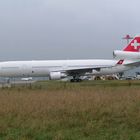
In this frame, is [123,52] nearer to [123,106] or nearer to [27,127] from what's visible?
[123,106]

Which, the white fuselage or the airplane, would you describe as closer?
the airplane

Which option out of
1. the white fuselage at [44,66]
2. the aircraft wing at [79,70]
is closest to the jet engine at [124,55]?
the white fuselage at [44,66]

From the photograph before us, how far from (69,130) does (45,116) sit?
2.33 m

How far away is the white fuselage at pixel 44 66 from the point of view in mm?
50750

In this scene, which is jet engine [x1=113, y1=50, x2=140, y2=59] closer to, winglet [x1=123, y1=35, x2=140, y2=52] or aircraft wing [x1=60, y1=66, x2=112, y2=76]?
winglet [x1=123, y1=35, x2=140, y2=52]

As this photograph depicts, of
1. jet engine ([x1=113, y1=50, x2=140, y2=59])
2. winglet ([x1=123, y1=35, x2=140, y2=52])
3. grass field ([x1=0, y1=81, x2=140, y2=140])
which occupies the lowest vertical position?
grass field ([x1=0, y1=81, x2=140, y2=140])

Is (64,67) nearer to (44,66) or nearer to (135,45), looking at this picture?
(44,66)

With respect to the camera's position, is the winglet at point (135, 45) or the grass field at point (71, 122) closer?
the grass field at point (71, 122)

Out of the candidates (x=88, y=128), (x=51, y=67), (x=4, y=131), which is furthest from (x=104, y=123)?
(x=51, y=67)

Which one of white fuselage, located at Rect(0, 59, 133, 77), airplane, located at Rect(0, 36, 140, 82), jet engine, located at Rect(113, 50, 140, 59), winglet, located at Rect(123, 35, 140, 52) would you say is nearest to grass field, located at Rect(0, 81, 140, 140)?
airplane, located at Rect(0, 36, 140, 82)

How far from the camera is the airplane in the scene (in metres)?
50.6

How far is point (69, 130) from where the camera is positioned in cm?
912

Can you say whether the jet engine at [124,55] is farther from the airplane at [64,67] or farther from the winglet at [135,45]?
the winglet at [135,45]

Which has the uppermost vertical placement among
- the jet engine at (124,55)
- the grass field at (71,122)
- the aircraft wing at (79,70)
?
the jet engine at (124,55)
